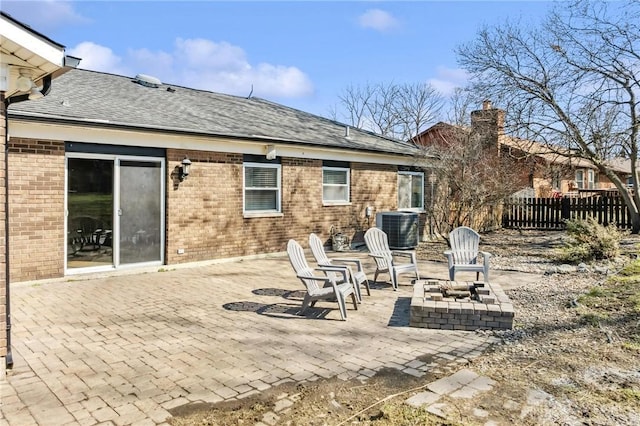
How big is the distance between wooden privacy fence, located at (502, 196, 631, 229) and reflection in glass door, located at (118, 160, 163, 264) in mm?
15222

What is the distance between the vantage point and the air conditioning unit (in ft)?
45.4

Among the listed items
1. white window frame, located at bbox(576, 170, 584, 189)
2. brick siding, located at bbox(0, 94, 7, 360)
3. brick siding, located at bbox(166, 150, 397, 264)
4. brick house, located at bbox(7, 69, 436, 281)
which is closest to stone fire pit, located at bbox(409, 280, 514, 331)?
brick siding, located at bbox(0, 94, 7, 360)

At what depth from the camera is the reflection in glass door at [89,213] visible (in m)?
8.49

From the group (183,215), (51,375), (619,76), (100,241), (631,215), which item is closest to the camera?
(51,375)

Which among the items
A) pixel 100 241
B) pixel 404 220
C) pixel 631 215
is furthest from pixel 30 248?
pixel 631 215

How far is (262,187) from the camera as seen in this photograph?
11.8 metres

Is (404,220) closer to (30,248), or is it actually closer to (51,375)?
(30,248)

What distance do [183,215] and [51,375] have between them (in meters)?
6.16

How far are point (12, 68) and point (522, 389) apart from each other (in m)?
5.36

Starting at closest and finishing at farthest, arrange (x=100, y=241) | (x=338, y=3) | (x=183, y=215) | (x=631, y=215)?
1. (x=100, y=241)
2. (x=183, y=215)
3. (x=338, y=3)
4. (x=631, y=215)

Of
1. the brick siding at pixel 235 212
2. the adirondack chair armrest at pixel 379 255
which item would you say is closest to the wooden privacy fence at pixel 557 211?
the brick siding at pixel 235 212

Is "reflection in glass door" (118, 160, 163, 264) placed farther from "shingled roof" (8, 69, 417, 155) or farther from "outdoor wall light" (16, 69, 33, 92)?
"outdoor wall light" (16, 69, 33, 92)

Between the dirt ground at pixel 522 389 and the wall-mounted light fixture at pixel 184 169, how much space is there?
6.95 m

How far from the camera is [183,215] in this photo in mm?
10031
